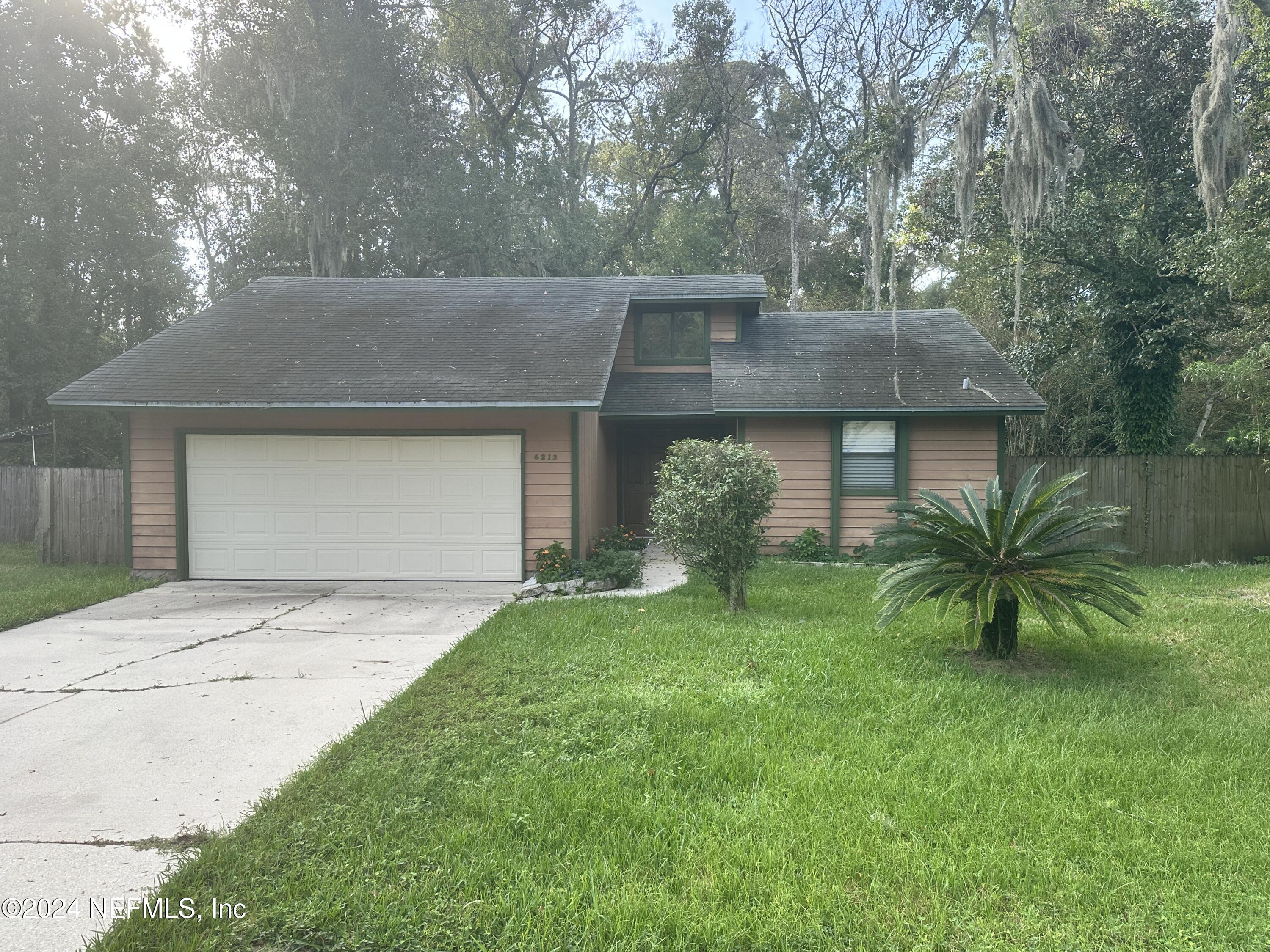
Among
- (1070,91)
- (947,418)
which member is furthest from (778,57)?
(947,418)

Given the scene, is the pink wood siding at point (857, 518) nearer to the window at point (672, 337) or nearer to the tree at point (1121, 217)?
the window at point (672, 337)

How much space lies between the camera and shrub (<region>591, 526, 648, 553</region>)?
1004 centimetres

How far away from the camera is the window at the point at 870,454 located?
36.3 ft

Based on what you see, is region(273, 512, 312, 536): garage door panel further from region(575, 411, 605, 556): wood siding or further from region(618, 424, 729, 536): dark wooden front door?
region(618, 424, 729, 536): dark wooden front door

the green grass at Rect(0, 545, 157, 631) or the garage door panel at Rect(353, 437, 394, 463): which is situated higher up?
the garage door panel at Rect(353, 437, 394, 463)

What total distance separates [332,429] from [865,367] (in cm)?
809

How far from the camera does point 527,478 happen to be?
9.52 meters

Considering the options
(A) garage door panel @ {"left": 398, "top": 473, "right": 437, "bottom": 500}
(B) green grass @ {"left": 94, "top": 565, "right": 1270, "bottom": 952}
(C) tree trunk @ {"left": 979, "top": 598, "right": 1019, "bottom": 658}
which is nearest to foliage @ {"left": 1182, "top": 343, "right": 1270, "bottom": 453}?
(B) green grass @ {"left": 94, "top": 565, "right": 1270, "bottom": 952}

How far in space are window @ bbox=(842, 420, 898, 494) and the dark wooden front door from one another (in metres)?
2.85

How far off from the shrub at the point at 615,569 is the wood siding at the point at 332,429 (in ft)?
1.69

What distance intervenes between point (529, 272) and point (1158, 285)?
15538mm

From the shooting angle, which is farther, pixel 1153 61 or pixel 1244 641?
pixel 1153 61

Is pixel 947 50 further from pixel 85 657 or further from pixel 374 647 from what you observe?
pixel 85 657

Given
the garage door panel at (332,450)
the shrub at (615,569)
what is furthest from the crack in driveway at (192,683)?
the garage door panel at (332,450)
